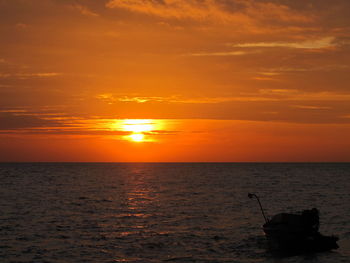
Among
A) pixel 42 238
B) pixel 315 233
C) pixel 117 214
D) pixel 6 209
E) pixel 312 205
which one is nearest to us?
pixel 315 233

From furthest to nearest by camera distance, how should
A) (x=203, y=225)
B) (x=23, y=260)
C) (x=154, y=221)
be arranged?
(x=154, y=221) < (x=203, y=225) < (x=23, y=260)

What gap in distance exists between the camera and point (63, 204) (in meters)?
65.9

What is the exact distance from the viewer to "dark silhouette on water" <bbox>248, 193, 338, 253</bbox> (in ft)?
107

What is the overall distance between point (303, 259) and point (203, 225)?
1553cm

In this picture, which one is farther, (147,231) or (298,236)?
(147,231)

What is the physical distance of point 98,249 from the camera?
33.8 meters

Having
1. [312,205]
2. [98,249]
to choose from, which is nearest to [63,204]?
[98,249]

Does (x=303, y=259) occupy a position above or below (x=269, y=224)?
below

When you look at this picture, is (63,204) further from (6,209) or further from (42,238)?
(42,238)

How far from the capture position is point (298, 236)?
32781 millimetres

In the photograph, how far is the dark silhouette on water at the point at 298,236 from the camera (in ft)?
107

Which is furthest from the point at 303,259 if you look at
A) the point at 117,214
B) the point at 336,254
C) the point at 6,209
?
the point at 6,209

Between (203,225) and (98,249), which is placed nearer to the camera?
(98,249)

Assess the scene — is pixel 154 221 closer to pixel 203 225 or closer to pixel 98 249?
pixel 203 225
